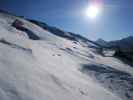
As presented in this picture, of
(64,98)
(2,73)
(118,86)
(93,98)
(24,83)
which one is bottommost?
(118,86)

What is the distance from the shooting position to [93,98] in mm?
8008

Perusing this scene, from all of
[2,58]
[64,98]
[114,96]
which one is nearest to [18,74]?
[2,58]

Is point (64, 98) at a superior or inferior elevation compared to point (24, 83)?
inferior

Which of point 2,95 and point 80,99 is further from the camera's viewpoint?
point 80,99

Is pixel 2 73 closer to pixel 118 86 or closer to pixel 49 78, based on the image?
pixel 49 78

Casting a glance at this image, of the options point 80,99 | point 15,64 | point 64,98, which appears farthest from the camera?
point 15,64

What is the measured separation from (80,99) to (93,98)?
1.16m

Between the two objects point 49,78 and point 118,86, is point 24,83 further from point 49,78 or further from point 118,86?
point 118,86

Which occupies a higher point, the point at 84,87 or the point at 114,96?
the point at 84,87

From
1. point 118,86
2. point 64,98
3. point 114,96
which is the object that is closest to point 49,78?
point 64,98

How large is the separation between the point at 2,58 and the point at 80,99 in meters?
4.28

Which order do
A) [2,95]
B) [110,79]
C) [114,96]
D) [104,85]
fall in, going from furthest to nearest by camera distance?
[110,79]
[104,85]
[114,96]
[2,95]

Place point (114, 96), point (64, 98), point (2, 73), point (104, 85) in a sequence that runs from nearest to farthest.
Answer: point (2, 73) < point (64, 98) < point (114, 96) < point (104, 85)

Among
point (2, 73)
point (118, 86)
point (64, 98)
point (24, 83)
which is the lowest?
point (118, 86)
